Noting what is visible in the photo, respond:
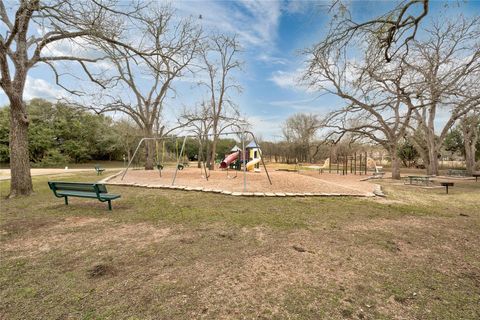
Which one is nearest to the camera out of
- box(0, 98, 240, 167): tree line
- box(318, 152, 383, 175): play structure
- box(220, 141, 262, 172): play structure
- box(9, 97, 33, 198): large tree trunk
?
box(9, 97, 33, 198): large tree trunk

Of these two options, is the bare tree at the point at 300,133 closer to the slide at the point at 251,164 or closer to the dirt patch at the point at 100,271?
the slide at the point at 251,164

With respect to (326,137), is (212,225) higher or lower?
lower

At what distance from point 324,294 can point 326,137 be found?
1492cm

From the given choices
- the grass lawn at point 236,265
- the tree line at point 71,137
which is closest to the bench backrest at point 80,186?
the grass lawn at point 236,265

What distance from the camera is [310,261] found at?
2980mm

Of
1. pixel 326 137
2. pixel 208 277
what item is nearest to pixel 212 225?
pixel 208 277

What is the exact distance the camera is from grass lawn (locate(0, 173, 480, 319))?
2059 mm

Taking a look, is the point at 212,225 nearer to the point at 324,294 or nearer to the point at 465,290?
the point at 324,294

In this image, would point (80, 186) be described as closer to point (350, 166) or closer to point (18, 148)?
point (18, 148)

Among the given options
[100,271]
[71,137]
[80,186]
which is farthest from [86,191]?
[71,137]

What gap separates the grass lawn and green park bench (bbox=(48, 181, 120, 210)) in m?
0.36

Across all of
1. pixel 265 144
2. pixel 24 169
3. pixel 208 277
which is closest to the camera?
pixel 208 277

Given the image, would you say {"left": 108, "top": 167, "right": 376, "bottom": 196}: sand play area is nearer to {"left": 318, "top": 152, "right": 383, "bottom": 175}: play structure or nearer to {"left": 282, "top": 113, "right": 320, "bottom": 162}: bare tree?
{"left": 318, "top": 152, "right": 383, "bottom": 175}: play structure

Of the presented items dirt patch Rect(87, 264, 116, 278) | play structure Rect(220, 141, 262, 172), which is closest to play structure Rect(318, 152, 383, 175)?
play structure Rect(220, 141, 262, 172)
